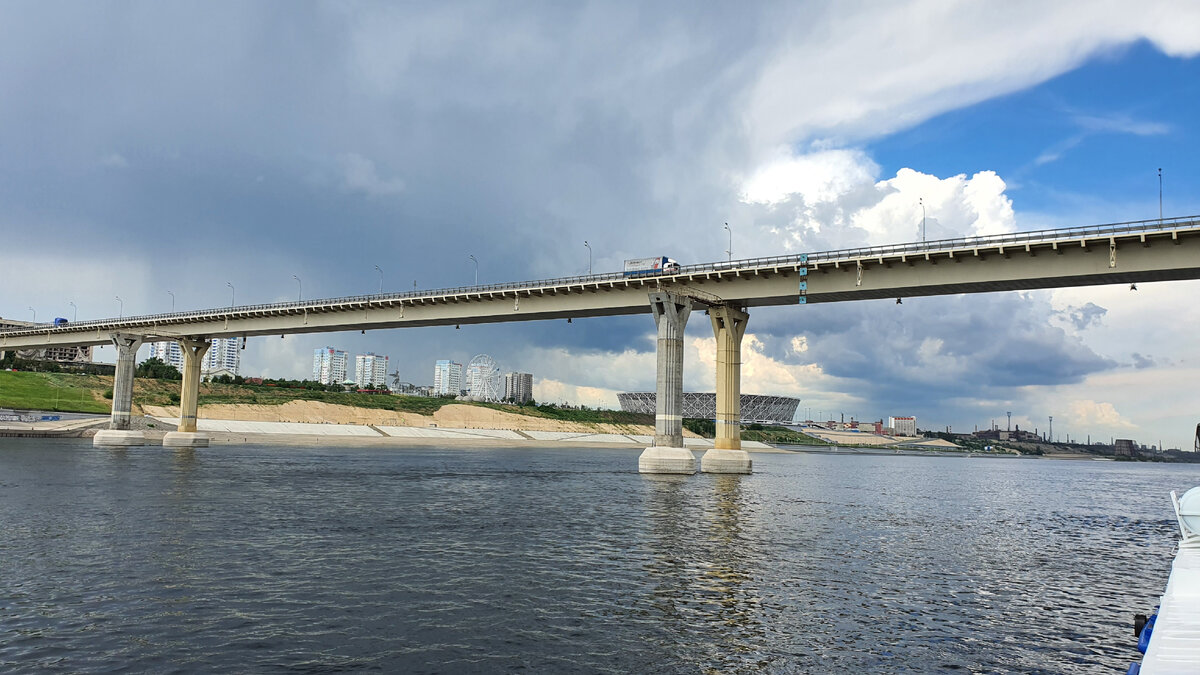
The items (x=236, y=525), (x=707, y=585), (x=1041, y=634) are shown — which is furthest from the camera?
(x=236, y=525)

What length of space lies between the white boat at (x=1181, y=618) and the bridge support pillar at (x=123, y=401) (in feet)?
449

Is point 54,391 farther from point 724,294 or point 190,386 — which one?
point 724,294

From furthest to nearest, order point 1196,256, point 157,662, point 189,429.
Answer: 1. point 189,429
2. point 1196,256
3. point 157,662

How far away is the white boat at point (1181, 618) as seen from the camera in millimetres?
9016

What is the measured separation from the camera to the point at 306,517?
3975 cm

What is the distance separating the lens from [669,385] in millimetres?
79250

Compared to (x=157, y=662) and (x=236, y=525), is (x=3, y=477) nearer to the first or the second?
(x=236, y=525)

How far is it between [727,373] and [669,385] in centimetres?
730

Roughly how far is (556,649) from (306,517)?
87.3ft

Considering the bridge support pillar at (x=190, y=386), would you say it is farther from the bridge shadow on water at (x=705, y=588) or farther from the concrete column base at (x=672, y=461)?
the bridge shadow on water at (x=705, y=588)

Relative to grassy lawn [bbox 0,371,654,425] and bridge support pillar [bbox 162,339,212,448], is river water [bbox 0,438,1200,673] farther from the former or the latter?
grassy lawn [bbox 0,371,654,425]

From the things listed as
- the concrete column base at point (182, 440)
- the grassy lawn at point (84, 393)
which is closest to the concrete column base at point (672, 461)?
the concrete column base at point (182, 440)

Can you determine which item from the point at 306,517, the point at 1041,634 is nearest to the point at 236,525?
the point at 306,517

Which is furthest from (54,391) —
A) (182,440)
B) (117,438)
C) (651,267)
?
(651,267)
